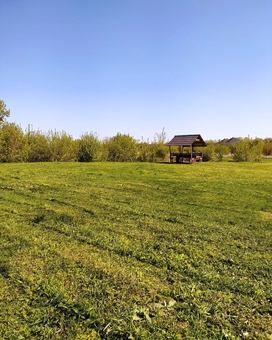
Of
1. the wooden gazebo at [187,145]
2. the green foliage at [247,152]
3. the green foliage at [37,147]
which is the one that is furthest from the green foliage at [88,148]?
the green foliage at [247,152]

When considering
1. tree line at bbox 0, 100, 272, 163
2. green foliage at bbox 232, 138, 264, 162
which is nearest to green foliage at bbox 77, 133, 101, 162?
A: tree line at bbox 0, 100, 272, 163

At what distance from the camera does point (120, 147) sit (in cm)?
2053

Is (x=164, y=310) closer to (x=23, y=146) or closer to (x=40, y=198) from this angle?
(x=40, y=198)

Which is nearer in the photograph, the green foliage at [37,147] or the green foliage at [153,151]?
the green foliage at [37,147]

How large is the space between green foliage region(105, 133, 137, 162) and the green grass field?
15293 millimetres

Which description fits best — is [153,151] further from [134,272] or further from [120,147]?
[134,272]

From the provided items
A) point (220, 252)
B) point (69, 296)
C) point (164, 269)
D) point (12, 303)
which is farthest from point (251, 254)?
point (12, 303)

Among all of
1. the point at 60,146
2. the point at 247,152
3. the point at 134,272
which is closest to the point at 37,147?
the point at 60,146

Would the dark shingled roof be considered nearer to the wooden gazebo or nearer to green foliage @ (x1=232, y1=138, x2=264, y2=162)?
the wooden gazebo

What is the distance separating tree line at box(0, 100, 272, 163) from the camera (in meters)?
16.8

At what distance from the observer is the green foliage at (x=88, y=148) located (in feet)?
62.5

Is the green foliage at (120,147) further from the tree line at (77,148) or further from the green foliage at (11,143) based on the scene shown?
the green foliage at (11,143)

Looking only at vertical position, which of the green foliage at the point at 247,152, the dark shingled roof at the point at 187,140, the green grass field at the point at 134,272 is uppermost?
the dark shingled roof at the point at 187,140

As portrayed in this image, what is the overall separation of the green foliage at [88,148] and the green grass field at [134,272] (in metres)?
13.8
